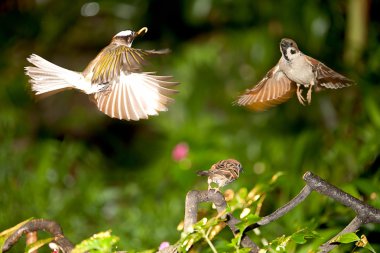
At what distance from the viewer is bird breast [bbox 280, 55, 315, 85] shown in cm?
82

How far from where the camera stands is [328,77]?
0.86 meters

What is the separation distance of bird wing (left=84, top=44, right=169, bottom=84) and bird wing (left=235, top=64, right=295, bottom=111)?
7.2 inches

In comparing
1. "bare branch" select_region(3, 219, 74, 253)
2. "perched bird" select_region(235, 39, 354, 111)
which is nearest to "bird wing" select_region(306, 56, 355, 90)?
"perched bird" select_region(235, 39, 354, 111)

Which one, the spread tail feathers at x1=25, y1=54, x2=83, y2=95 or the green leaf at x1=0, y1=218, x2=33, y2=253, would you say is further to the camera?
the green leaf at x1=0, y1=218, x2=33, y2=253

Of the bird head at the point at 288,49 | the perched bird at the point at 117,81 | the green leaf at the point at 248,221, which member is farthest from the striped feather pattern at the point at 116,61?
the green leaf at the point at 248,221

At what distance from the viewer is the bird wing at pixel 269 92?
0.89m

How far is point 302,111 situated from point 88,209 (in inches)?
48.9

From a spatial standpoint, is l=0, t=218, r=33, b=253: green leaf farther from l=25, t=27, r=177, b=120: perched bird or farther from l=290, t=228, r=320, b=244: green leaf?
l=290, t=228, r=320, b=244: green leaf

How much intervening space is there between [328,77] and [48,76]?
38 centimetres

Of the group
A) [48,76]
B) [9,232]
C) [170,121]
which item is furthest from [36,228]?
[170,121]

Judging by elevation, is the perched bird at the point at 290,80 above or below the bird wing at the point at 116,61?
below

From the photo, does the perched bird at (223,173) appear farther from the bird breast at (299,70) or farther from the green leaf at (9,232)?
the green leaf at (9,232)

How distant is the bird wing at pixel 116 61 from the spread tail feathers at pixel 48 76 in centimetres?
3

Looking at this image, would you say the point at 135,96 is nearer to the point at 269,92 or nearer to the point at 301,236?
the point at 269,92
